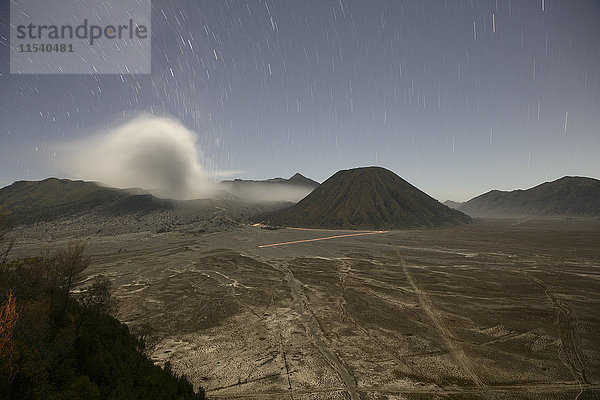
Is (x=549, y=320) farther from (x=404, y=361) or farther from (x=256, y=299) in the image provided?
(x=256, y=299)

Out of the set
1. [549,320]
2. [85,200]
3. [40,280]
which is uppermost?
[85,200]

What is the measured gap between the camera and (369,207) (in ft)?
362

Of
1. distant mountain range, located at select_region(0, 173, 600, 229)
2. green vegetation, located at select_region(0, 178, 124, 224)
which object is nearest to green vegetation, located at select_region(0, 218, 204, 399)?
distant mountain range, located at select_region(0, 173, 600, 229)

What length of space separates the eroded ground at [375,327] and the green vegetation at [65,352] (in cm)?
268

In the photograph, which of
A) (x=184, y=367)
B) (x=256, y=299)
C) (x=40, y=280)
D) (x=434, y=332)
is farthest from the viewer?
(x=256, y=299)

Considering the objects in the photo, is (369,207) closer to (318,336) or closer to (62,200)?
(318,336)

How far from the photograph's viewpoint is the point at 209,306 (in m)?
21.7

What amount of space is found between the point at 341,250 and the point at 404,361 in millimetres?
38345

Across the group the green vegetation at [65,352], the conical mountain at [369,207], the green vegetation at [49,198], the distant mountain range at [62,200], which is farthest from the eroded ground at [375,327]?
the green vegetation at [49,198]

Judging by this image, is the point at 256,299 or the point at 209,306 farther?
the point at 256,299

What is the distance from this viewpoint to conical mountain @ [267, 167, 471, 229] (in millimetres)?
103750

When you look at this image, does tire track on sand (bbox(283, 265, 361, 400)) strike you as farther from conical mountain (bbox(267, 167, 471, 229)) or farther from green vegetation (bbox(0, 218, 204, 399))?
conical mountain (bbox(267, 167, 471, 229))

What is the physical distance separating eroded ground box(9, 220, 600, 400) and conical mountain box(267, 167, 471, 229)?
219ft

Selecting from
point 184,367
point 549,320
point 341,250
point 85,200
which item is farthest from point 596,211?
point 85,200
